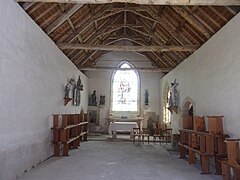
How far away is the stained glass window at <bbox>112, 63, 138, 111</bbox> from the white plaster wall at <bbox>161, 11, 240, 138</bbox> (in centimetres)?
579

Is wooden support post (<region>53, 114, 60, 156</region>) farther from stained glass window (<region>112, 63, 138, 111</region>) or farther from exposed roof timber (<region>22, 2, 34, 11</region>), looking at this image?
stained glass window (<region>112, 63, 138, 111</region>)

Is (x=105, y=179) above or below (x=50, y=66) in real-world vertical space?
below

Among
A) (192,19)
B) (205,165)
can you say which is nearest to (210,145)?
(205,165)

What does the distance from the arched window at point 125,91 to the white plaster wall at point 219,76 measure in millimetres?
5733

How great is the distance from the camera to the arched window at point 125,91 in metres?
13.2

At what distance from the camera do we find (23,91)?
4.62m

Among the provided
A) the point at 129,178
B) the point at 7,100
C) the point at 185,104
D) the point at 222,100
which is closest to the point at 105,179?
the point at 129,178

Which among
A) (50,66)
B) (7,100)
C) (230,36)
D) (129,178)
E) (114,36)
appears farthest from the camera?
(114,36)

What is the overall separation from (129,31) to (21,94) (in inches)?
308

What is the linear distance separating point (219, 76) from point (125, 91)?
8251mm

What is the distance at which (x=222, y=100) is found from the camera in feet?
17.1

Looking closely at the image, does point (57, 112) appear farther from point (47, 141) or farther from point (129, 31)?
point (129, 31)

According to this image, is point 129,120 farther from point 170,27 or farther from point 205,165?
point 205,165

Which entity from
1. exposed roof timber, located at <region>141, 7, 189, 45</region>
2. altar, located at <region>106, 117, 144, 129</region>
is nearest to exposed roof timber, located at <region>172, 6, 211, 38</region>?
exposed roof timber, located at <region>141, 7, 189, 45</region>
